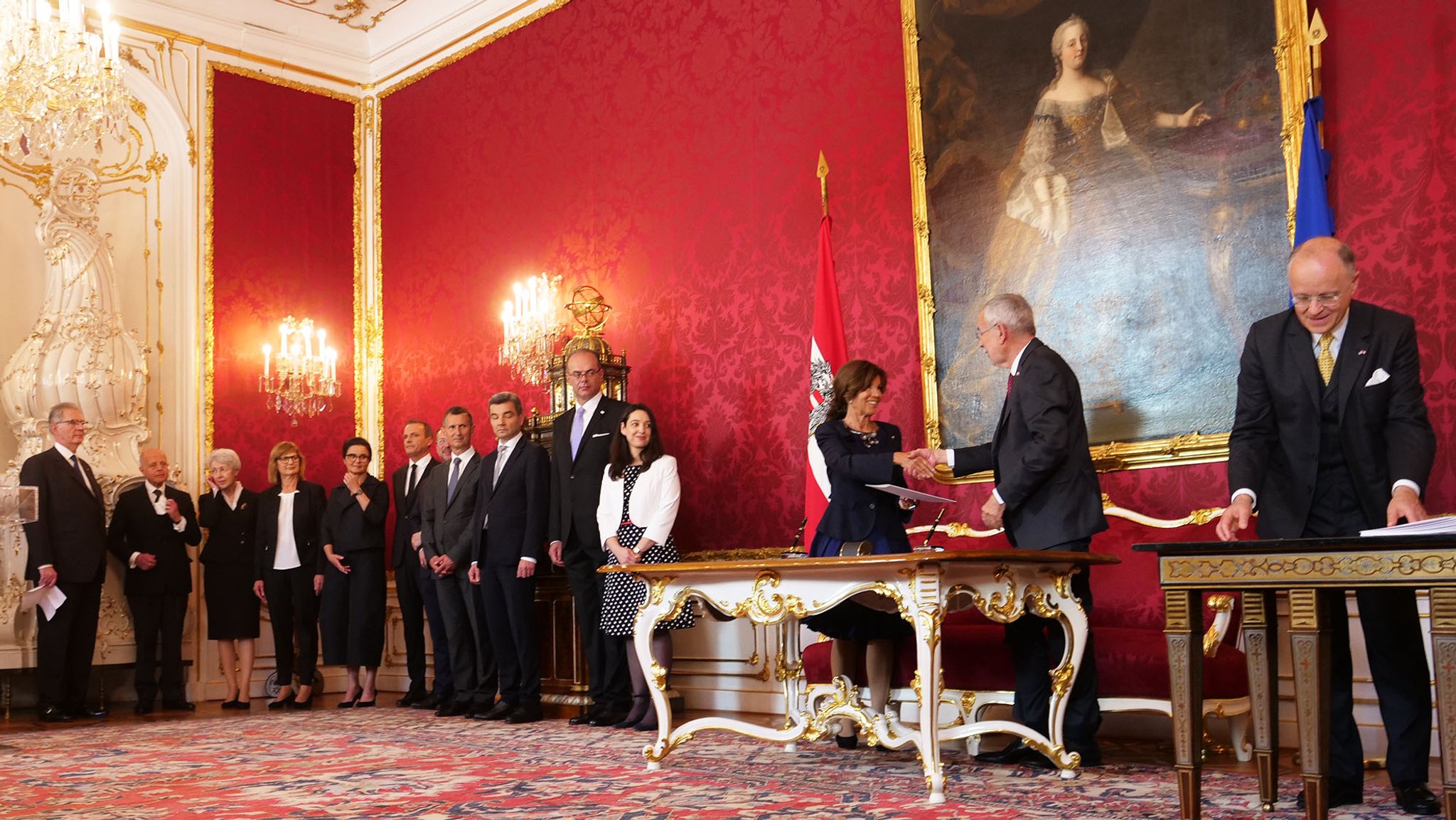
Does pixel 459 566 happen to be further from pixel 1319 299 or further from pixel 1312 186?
pixel 1319 299

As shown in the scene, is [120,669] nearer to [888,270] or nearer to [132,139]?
[132,139]

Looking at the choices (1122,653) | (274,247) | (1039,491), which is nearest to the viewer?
(1039,491)

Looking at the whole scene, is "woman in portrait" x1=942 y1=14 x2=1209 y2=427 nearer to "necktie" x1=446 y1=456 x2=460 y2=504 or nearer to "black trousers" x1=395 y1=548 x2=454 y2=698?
"necktie" x1=446 y1=456 x2=460 y2=504

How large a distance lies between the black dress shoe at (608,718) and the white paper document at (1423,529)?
3.89 metres

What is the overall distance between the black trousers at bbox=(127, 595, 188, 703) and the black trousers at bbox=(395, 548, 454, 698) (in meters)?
1.29

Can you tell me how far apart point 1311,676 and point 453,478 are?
492cm

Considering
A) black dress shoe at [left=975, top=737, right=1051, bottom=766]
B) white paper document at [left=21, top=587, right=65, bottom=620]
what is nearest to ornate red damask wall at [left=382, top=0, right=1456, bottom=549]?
black dress shoe at [left=975, top=737, right=1051, bottom=766]

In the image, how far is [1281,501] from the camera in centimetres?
332

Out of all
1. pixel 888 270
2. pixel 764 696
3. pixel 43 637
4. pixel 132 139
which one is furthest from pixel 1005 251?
pixel 132 139

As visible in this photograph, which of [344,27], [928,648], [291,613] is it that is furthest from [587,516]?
[344,27]

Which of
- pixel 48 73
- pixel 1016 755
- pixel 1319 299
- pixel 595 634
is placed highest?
pixel 48 73

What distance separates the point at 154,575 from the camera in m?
7.48

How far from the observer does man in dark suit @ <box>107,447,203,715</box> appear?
7480 millimetres

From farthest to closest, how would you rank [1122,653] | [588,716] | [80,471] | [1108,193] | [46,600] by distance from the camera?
[80,471] < [46,600] < [588,716] < [1108,193] < [1122,653]
